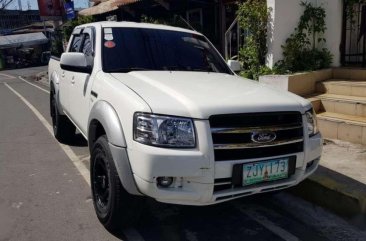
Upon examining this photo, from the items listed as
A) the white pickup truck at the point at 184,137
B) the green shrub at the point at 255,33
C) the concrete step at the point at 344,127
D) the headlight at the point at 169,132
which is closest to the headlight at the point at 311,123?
the white pickup truck at the point at 184,137

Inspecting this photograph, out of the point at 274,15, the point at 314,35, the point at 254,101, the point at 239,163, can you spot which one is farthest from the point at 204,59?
the point at 314,35

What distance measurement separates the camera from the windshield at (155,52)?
4230 mm

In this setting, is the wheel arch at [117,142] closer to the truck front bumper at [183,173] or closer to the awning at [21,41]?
the truck front bumper at [183,173]

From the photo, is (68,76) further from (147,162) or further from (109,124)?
(147,162)

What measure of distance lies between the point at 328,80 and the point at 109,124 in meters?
5.53

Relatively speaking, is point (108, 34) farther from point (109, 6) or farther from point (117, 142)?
point (109, 6)

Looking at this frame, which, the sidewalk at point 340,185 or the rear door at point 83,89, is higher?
the rear door at point 83,89

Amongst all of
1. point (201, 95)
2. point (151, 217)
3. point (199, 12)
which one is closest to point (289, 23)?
point (201, 95)

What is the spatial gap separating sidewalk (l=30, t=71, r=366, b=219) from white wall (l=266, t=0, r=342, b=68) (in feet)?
10.4

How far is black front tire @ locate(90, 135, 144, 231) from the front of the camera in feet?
10.8

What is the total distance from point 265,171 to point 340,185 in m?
1.40

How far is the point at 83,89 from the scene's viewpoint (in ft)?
14.8

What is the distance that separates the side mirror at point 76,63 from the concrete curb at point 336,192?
8.55ft

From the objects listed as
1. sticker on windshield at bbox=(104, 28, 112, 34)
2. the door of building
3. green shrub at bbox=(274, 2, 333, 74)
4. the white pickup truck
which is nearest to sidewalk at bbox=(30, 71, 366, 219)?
the white pickup truck
